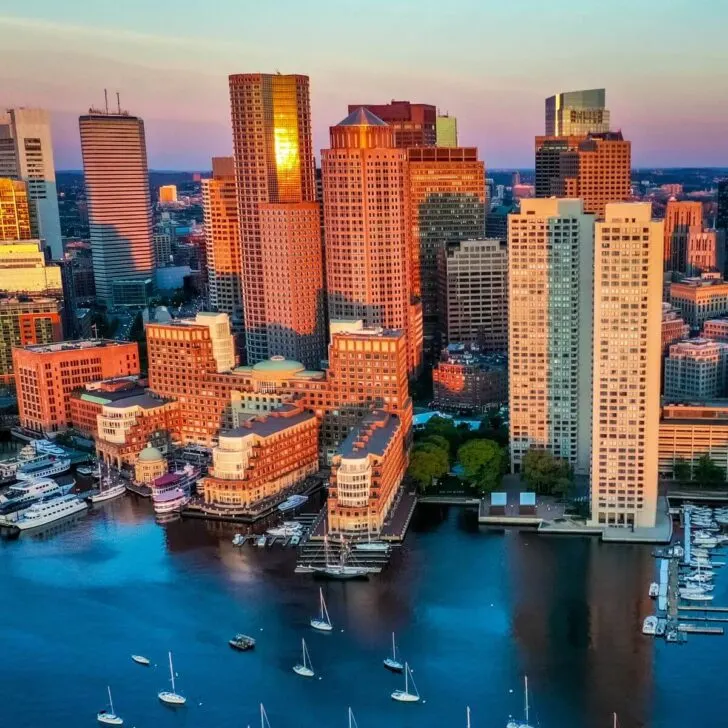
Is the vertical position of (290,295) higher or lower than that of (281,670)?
higher

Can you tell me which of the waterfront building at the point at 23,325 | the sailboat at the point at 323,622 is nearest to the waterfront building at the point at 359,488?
the sailboat at the point at 323,622

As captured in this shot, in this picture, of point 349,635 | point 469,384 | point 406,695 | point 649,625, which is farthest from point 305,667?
point 469,384

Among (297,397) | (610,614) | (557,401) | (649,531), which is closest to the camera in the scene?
(610,614)

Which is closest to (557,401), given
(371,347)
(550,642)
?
(371,347)

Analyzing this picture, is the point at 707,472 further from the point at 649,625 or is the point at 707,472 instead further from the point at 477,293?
the point at 477,293

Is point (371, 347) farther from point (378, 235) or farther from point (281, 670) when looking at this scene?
point (281, 670)

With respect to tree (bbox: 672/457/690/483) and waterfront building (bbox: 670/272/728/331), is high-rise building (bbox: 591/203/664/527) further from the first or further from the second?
waterfront building (bbox: 670/272/728/331)

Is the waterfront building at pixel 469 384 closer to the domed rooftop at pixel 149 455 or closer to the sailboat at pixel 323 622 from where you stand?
the domed rooftop at pixel 149 455

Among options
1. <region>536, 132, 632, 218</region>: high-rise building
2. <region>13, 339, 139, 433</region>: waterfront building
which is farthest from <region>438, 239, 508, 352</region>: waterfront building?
<region>536, 132, 632, 218</region>: high-rise building
